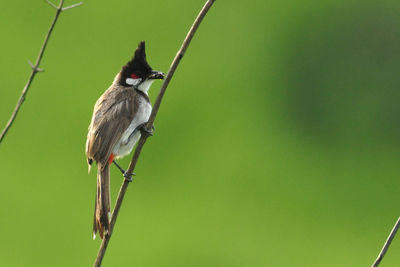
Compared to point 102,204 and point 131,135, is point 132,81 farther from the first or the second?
point 102,204

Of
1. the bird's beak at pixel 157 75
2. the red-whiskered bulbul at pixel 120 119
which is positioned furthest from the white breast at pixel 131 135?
the bird's beak at pixel 157 75

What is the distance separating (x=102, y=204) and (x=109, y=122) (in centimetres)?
59

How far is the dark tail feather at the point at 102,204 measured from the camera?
2.61 meters

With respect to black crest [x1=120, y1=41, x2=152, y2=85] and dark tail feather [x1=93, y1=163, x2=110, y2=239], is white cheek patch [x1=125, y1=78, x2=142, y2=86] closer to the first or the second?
black crest [x1=120, y1=41, x2=152, y2=85]

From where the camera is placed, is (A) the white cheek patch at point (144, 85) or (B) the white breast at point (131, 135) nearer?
(B) the white breast at point (131, 135)

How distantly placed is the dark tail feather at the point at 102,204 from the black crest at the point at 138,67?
0.60 metres

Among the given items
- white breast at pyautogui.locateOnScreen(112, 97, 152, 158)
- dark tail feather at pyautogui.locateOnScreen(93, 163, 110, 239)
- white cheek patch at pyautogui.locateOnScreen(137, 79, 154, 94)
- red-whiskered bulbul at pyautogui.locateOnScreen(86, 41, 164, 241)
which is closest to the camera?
dark tail feather at pyautogui.locateOnScreen(93, 163, 110, 239)

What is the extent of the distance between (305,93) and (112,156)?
17.6ft

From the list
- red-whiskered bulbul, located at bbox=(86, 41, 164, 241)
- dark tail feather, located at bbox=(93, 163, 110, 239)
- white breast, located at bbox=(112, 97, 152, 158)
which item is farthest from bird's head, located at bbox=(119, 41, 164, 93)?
dark tail feather, located at bbox=(93, 163, 110, 239)

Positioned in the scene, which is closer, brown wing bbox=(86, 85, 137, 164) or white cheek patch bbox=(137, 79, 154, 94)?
brown wing bbox=(86, 85, 137, 164)

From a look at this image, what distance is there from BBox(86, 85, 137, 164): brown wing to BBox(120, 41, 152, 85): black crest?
0.10 meters

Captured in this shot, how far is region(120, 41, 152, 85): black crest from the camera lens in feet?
10.8

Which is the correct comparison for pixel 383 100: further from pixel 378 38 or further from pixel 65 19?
pixel 65 19

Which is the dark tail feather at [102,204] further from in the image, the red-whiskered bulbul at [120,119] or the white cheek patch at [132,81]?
the white cheek patch at [132,81]
